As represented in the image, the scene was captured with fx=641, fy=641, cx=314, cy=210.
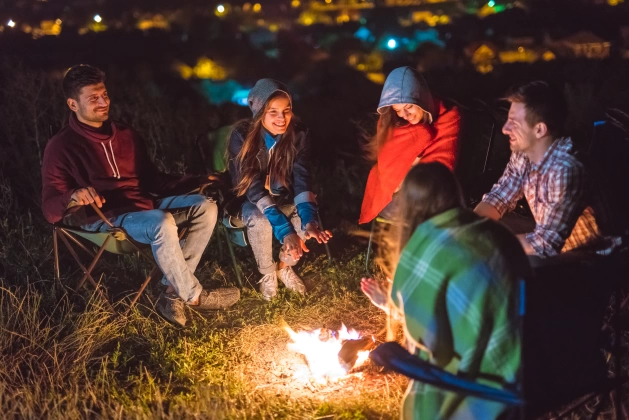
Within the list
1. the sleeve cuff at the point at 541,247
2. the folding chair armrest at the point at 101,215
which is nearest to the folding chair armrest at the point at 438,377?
the sleeve cuff at the point at 541,247

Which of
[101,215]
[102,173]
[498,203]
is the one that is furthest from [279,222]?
[498,203]

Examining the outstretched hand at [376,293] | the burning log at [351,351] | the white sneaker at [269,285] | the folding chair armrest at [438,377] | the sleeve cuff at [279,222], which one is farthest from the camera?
the white sneaker at [269,285]

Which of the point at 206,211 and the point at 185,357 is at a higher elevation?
the point at 206,211

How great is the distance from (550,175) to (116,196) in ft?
8.87

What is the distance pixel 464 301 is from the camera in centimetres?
185

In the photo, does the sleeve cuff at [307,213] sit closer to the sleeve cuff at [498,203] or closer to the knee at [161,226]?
the knee at [161,226]

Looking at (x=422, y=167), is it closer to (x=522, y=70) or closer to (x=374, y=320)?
(x=374, y=320)

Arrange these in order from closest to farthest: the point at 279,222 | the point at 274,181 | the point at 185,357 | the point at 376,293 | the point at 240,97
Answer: the point at 376,293 → the point at 185,357 → the point at 279,222 → the point at 274,181 → the point at 240,97

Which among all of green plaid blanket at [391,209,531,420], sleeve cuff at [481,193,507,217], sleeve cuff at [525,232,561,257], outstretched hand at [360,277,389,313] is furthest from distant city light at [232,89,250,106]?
green plaid blanket at [391,209,531,420]

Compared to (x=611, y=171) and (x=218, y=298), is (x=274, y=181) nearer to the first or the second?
(x=218, y=298)

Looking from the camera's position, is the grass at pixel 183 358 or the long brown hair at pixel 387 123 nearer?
the grass at pixel 183 358

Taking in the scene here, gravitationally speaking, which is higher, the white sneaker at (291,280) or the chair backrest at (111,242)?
the chair backrest at (111,242)

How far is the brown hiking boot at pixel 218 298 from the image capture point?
13.2 ft

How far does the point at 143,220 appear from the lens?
12.5 ft
